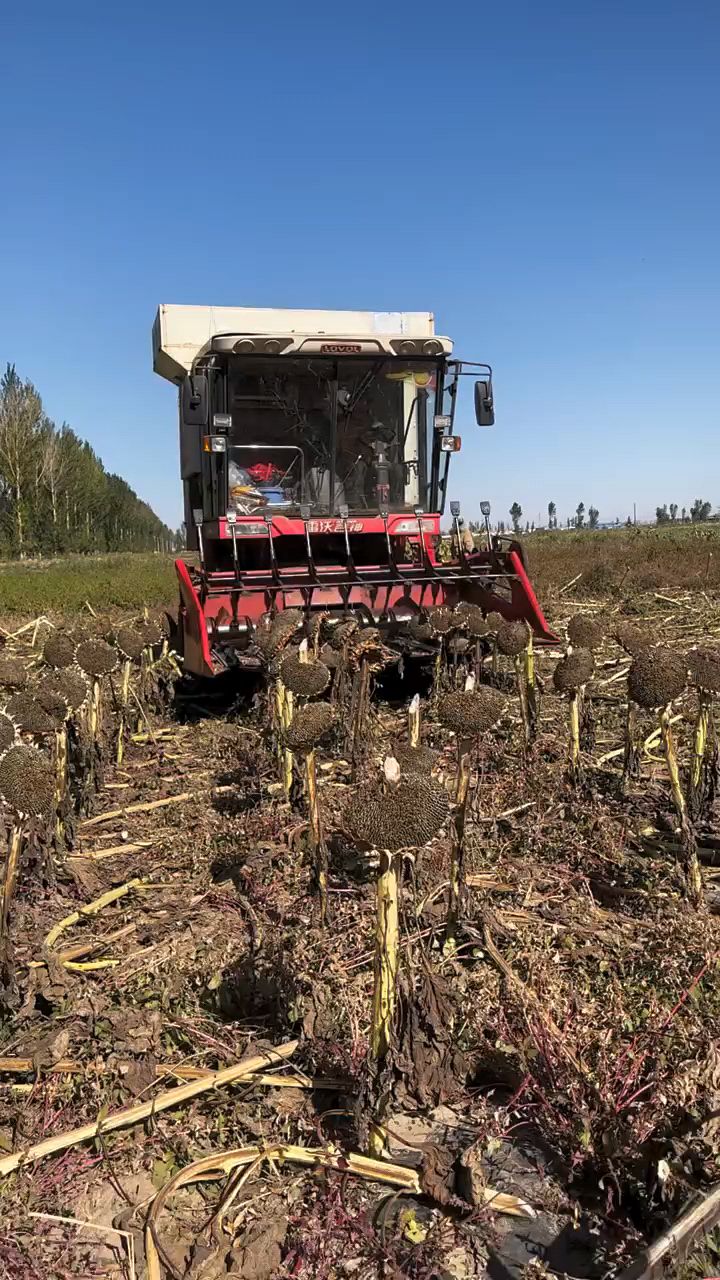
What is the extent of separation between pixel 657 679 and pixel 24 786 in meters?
2.52

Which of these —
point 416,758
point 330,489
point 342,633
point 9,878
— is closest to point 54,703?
point 9,878

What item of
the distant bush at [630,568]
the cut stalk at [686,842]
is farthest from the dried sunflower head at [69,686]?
the distant bush at [630,568]

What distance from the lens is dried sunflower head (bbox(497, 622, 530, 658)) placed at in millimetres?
5305

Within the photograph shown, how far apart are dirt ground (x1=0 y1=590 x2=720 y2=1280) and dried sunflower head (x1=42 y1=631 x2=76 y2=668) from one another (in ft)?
4.12

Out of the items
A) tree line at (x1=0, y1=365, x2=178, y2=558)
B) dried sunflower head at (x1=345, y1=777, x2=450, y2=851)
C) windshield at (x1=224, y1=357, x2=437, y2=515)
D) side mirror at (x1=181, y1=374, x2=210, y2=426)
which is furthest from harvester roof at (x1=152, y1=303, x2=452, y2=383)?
tree line at (x1=0, y1=365, x2=178, y2=558)

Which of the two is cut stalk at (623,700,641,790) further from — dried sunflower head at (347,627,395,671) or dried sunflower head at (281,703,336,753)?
dried sunflower head at (281,703,336,753)

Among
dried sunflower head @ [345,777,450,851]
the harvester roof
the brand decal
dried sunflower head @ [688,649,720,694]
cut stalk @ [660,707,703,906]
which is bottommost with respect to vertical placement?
cut stalk @ [660,707,703,906]

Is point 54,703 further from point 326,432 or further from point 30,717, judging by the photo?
point 326,432

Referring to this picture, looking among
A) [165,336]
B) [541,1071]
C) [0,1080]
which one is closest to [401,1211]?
[541,1071]

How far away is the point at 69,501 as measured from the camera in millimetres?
61719

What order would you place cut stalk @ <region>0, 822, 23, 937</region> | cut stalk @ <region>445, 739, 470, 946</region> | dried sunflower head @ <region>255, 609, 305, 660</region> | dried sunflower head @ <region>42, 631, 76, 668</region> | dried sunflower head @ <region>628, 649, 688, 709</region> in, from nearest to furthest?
1. cut stalk @ <region>0, 822, 23, 937</region>
2. cut stalk @ <region>445, 739, 470, 946</region>
3. dried sunflower head @ <region>628, 649, 688, 709</region>
4. dried sunflower head @ <region>42, 631, 76, 668</region>
5. dried sunflower head @ <region>255, 609, 305, 660</region>

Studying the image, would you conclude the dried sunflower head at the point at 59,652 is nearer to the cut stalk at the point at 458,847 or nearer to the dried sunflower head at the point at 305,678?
the dried sunflower head at the point at 305,678

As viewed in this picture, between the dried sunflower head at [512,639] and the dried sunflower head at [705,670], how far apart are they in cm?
133

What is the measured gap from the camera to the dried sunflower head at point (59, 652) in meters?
5.28
